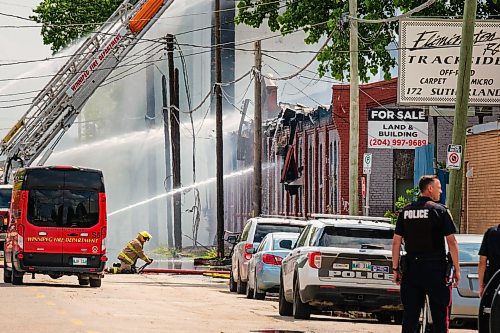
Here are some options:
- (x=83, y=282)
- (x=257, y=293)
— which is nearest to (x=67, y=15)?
(x=83, y=282)

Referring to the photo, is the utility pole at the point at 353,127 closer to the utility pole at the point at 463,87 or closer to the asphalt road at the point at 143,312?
the asphalt road at the point at 143,312

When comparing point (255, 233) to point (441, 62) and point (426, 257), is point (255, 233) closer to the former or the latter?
point (441, 62)

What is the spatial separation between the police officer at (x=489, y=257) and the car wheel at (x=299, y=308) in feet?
21.0

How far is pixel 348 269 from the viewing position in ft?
70.2

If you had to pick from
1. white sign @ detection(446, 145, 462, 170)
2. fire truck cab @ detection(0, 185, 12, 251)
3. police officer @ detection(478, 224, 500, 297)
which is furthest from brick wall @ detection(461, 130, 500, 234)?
police officer @ detection(478, 224, 500, 297)

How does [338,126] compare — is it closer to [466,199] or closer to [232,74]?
[466,199]

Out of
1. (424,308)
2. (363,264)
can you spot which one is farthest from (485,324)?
(363,264)

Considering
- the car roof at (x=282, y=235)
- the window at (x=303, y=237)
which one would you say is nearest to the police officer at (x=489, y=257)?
the window at (x=303, y=237)

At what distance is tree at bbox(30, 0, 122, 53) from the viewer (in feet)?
230

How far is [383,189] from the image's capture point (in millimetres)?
51312

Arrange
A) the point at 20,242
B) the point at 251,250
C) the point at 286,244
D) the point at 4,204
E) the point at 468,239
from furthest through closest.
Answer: the point at 4,204, the point at 20,242, the point at 251,250, the point at 286,244, the point at 468,239

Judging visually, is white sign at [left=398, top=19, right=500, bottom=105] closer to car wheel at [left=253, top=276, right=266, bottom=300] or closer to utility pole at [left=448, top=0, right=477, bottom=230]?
car wheel at [left=253, top=276, right=266, bottom=300]

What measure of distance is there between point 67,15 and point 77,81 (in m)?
22.7

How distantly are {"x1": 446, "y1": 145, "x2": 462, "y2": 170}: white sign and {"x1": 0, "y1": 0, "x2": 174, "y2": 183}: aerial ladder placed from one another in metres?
23.8
